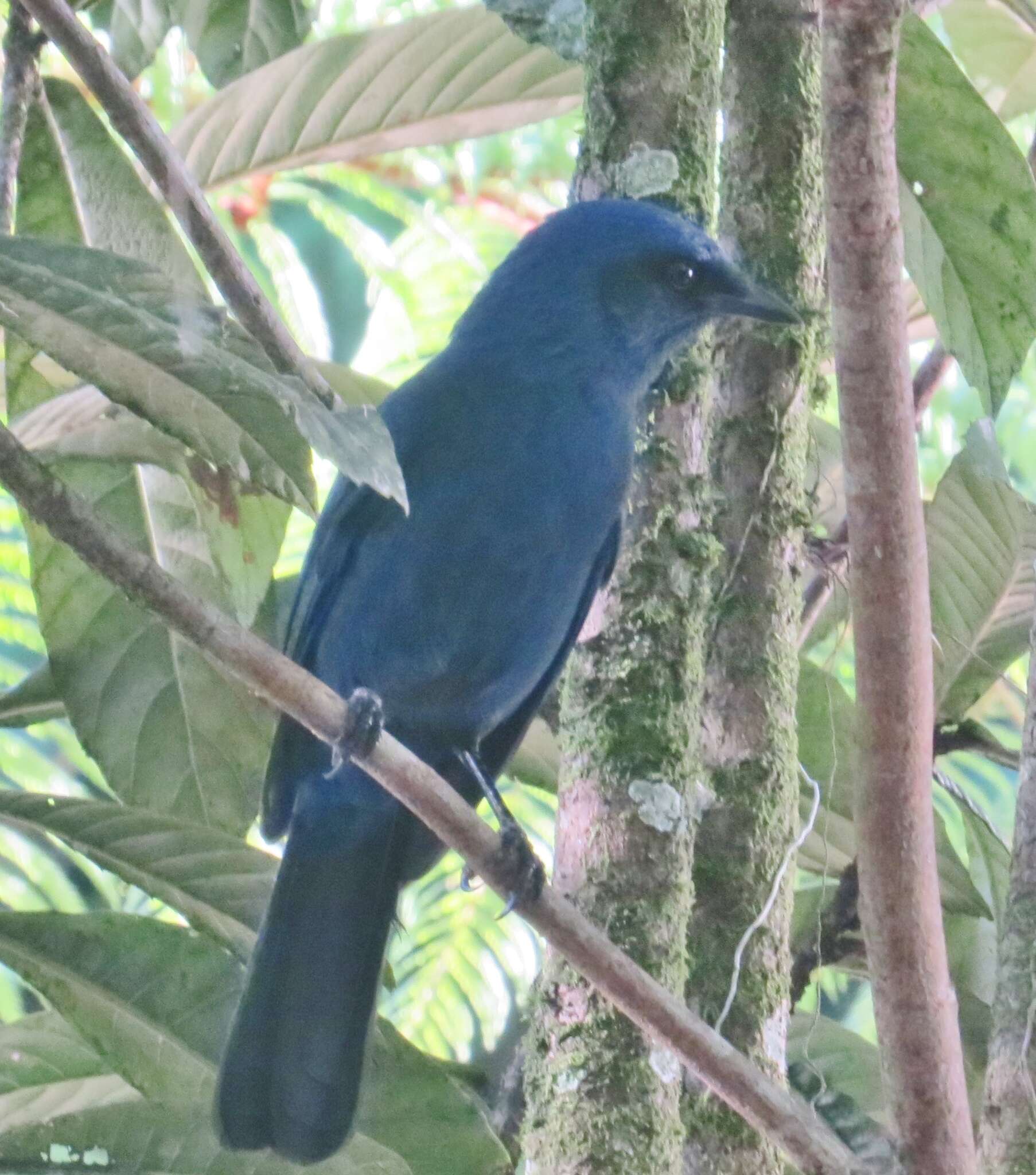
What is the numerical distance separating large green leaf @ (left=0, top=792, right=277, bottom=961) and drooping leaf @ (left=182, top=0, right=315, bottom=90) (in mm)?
1716

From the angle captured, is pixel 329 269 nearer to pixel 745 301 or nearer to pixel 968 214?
pixel 745 301

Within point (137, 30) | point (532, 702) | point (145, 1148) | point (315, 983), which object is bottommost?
point (145, 1148)

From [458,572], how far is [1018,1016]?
1.20 m

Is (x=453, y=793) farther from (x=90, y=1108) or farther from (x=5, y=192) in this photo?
(x=5, y=192)

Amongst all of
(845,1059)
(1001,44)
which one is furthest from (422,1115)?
(1001,44)

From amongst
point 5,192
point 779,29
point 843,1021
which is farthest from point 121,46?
point 843,1021

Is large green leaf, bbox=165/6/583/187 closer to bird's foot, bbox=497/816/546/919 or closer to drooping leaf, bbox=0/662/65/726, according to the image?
drooping leaf, bbox=0/662/65/726

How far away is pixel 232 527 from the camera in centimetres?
239

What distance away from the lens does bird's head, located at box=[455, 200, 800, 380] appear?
2594 mm

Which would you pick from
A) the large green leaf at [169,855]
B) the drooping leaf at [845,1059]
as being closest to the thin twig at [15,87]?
the large green leaf at [169,855]

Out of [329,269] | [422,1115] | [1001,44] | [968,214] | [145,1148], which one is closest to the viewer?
[145,1148]

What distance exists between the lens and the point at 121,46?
3.05m

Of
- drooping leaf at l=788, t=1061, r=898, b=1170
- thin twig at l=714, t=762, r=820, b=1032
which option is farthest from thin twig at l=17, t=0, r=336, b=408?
drooping leaf at l=788, t=1061, r=898, b=1170

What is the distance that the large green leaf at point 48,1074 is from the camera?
8.30 ft
